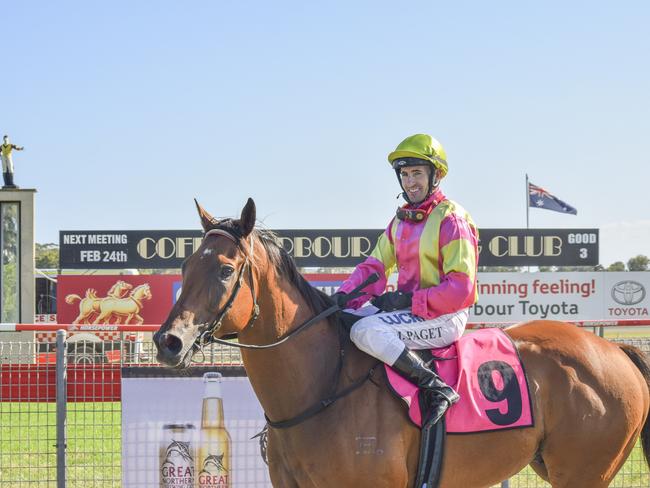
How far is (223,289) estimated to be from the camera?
146 inches

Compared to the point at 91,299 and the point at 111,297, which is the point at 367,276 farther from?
the point at 91,299

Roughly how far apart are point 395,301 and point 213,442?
258cm

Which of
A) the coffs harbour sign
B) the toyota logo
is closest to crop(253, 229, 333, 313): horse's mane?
the coffs harbour sign

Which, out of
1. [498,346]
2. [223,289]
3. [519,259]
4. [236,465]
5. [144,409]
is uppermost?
[519,259]

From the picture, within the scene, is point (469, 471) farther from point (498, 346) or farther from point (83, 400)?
point (83, 400)

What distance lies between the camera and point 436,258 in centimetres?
437

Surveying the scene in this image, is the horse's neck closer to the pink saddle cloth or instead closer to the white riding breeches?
the white riding breeches

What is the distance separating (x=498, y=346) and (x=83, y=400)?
3.48 metres

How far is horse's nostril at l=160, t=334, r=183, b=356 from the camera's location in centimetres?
349

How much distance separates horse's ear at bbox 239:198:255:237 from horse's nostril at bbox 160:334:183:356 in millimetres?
672

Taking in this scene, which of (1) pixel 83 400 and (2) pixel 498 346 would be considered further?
(1) pixel 83 400

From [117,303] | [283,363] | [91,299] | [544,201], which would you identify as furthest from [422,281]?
[544,201]

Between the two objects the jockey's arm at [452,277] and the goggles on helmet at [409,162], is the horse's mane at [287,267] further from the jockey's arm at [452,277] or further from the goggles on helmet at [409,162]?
the goggles on helmet at [409,162]

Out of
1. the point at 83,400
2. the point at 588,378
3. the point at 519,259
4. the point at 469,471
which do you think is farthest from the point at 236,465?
the point at 519,259
